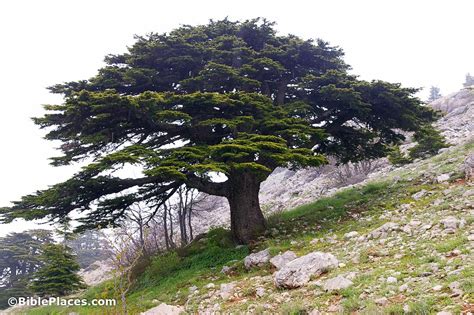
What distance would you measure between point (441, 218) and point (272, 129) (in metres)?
5.54

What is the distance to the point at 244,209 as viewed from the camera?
1180cm

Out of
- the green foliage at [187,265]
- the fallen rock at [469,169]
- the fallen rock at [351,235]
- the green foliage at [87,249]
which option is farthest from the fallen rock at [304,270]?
the green foliage at [87,249]

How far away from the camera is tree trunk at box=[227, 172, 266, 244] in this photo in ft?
38.1

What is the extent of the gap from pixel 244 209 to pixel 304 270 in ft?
18.8

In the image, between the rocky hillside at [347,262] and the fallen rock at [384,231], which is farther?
the fallen rock at [384,231]

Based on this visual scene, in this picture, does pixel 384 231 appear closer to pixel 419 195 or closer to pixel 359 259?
pixel 359 259

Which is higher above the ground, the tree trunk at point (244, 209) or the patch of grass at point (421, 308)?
the tree trunk at point (244, 209)

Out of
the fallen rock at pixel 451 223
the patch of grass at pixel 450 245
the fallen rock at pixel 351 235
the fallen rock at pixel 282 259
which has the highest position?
the fallen rock at pixel 451 223

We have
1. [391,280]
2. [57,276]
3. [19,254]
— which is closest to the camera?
[391,280]

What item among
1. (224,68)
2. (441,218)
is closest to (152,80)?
(224,68)

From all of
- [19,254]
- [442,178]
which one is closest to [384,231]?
[442,178]

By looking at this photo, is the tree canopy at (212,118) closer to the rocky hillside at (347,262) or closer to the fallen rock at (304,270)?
the rocky hillside at (347,262)

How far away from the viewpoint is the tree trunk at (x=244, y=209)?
11609mm

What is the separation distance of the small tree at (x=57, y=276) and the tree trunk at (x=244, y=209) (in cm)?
1096
